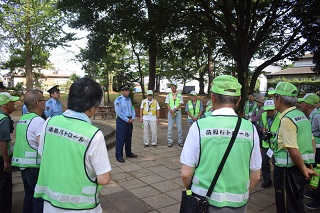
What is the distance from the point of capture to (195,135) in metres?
1.87

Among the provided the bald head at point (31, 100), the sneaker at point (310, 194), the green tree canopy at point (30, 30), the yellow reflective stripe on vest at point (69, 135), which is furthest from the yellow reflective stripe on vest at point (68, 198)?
the green tree canopy at point (30, 30)

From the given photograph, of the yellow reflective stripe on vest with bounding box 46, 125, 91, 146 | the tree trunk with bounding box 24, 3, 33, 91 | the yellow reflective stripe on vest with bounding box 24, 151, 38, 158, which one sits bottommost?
the yellow reflective stripe on vest with bounding box 24, 151, 38, 158

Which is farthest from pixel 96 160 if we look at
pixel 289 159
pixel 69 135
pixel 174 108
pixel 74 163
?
pixel 174 108

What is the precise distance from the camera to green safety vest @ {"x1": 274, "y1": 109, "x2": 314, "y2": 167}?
8.94 feet

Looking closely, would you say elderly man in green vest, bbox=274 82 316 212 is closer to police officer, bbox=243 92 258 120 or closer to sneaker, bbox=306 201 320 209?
sneaker, bbox=306 201 320 209

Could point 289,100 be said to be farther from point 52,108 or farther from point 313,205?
point 52,108

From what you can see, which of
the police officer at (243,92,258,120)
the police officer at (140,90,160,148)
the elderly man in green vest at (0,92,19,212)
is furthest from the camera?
the police officer at (140,90,160,148)

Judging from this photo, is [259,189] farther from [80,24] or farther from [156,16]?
[80,24]

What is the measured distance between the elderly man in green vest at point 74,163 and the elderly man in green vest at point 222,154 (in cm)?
66

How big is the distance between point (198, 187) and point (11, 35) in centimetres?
2475

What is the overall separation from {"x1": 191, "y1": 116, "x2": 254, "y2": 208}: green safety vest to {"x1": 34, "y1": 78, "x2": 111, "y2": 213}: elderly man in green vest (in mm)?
720

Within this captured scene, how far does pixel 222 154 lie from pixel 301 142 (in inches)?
59.3

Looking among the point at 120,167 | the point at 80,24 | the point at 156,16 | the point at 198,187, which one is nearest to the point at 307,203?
the point at 198,187

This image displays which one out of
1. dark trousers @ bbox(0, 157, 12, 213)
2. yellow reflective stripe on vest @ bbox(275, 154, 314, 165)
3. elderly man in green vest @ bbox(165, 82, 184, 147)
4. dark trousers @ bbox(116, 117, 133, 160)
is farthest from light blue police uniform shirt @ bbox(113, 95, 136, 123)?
yellow reflective stripe on vest @ bbox(275, 154, 314, 165)
